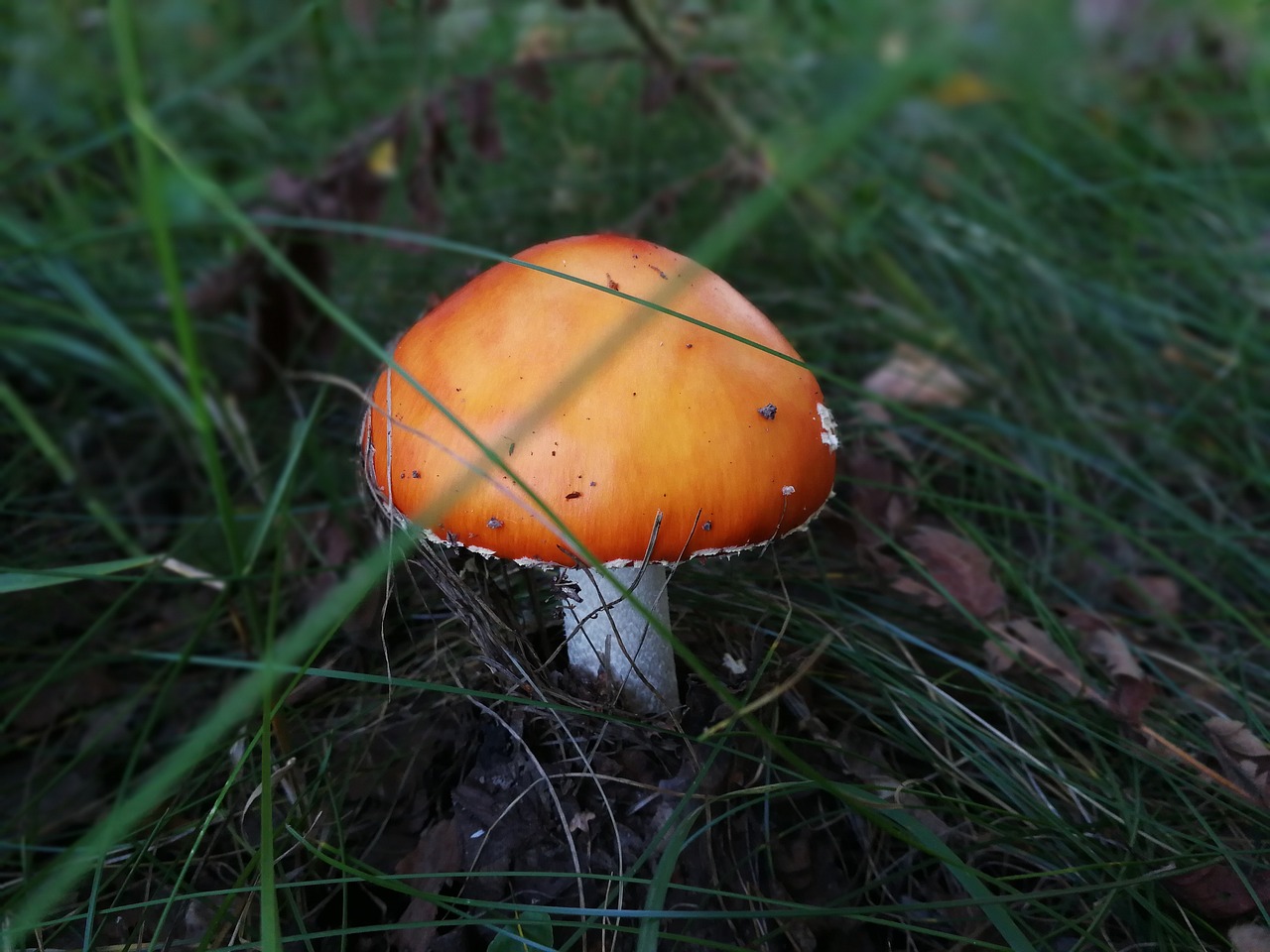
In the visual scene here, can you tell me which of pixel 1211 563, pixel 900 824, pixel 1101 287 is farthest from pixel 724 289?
pixel 1101 287

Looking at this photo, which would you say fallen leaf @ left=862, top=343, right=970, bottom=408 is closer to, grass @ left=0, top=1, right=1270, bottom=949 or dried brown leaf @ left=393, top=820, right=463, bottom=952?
grass @ left=0, top=1, right=1270, bottom=949

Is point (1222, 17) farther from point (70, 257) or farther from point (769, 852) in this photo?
point (70, 257)

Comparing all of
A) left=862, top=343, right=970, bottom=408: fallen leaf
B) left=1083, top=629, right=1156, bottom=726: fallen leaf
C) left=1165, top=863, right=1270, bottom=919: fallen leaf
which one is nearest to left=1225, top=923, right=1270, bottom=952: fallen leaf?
left=1165, top=863, right=1270, bottom=919: fallen leaf

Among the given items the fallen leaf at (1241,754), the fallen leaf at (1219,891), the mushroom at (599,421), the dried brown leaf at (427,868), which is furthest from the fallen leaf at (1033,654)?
the dried brown leaf at (427,868)

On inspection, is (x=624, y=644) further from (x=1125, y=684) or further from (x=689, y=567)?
(x=1125, y=684)

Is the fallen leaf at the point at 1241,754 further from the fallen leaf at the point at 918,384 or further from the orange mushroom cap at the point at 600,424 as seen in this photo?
the fallen leaf at the point at 918,384
